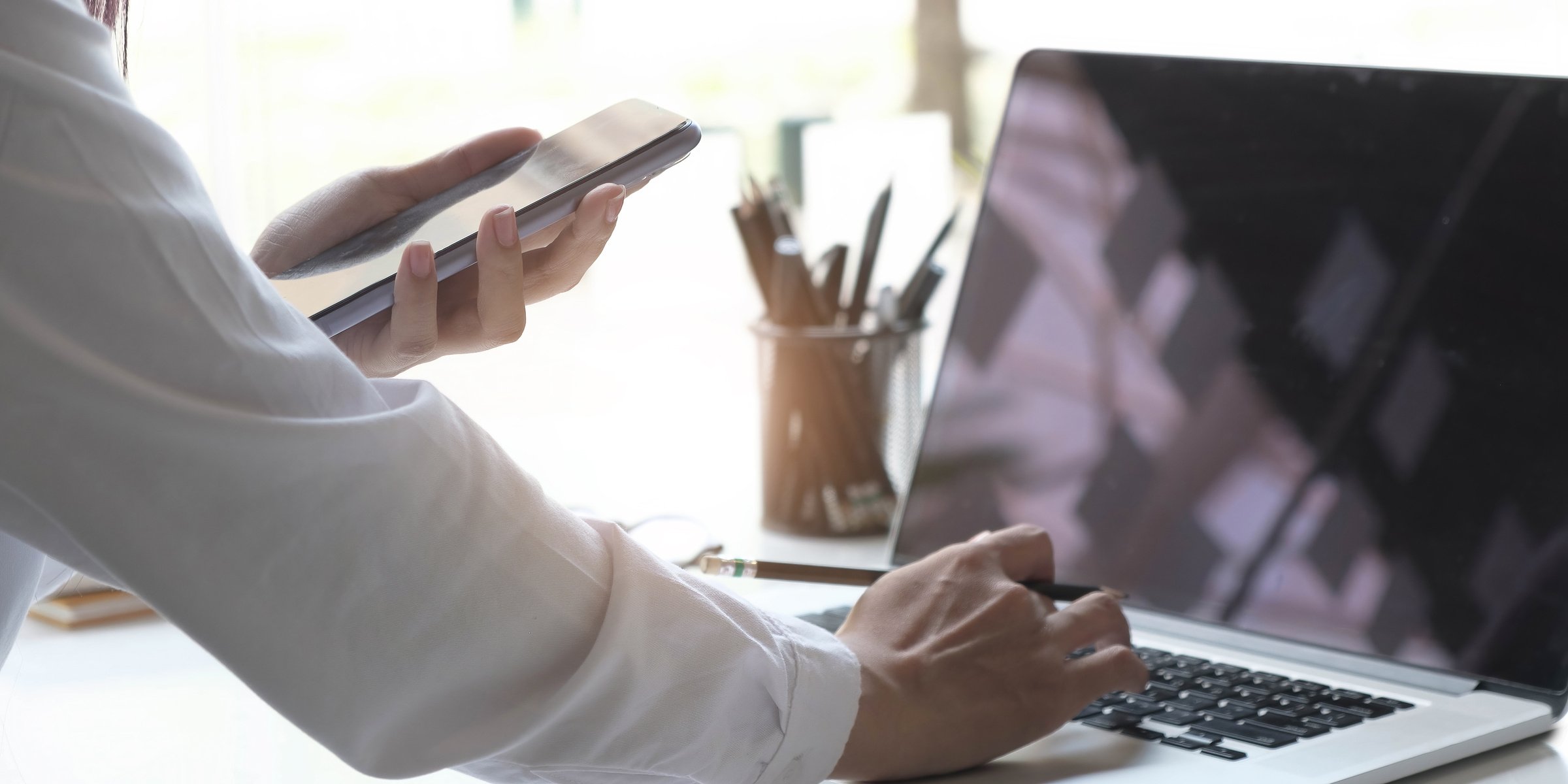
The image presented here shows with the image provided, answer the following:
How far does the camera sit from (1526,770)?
0.52 m

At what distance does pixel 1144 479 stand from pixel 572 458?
693 mm

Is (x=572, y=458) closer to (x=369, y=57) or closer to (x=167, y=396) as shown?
(x=369, y=57)

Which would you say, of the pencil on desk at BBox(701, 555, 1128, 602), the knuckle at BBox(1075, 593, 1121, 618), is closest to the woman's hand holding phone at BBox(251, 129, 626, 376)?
the pencil on desk at BBox(701, 555, 1128, 602)

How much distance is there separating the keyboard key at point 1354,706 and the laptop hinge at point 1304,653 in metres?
0.07

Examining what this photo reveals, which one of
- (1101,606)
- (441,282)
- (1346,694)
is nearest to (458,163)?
(441,282)

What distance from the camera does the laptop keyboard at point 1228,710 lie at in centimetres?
52

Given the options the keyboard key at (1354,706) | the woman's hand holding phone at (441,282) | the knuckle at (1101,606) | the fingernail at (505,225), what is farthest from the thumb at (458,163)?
the keyboard key at (1354,706)

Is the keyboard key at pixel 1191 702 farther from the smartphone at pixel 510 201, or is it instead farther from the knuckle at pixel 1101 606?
the smartphone at pixel 510 201

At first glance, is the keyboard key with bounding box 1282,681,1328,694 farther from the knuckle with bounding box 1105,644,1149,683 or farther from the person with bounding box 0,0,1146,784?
the person with bounding box 0,0,1146,784

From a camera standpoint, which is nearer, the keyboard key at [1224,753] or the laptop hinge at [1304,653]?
the keyboard key at [1224,753]

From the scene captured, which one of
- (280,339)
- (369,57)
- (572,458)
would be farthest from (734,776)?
(369,57)

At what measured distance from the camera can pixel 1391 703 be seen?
0.56 m

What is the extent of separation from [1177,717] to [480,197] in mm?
381

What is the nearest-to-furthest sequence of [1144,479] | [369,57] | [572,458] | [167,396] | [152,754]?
[167,396] → [152,754] → [1144,479] → [572,458] → [369,57]
